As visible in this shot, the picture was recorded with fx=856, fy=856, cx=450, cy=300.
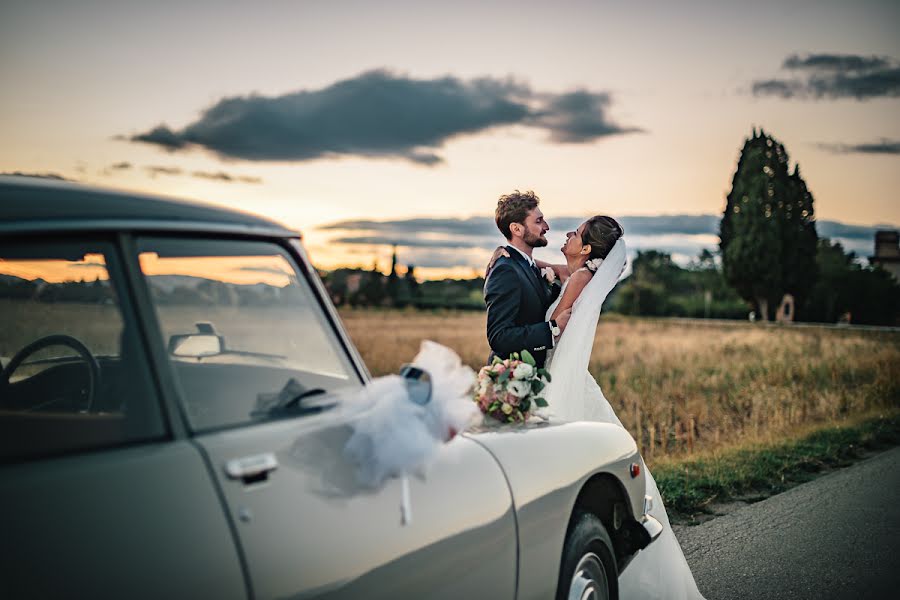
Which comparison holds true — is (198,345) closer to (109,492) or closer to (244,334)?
(244,334)

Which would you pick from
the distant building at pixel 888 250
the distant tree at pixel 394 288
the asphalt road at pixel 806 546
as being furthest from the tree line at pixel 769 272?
the asphalt road at pixel 806 546

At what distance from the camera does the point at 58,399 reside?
2.92 meters

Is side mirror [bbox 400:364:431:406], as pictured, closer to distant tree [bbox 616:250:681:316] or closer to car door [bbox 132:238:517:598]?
car door [bbox 132:238:517:598]

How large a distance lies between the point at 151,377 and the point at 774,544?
17.6 ft

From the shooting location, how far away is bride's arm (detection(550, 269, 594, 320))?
5.64 metres

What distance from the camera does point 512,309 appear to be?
5.17 metres

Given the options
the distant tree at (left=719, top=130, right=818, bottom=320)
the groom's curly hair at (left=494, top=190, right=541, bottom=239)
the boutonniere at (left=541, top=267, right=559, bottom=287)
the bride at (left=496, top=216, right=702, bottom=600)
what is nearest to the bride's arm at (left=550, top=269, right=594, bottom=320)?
the bride at (left=496, top=216, right=702, bottom=600)

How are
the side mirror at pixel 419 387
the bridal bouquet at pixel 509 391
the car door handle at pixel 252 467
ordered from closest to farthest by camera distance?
1. the car door handle at pixel 252 467
2. the side mirror at pixel 419 387
3. the bridal bouquet at pixel 509 391

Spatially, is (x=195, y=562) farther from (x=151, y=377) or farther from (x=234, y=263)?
(x=234, y=263)

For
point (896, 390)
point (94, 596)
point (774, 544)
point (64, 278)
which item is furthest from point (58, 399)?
point (896, 390)

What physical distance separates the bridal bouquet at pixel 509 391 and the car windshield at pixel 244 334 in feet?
4.07

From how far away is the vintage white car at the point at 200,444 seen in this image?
1.88 metres

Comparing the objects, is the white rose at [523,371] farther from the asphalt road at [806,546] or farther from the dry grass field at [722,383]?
the dry grass field at [722,383]

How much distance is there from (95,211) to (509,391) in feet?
7.14
